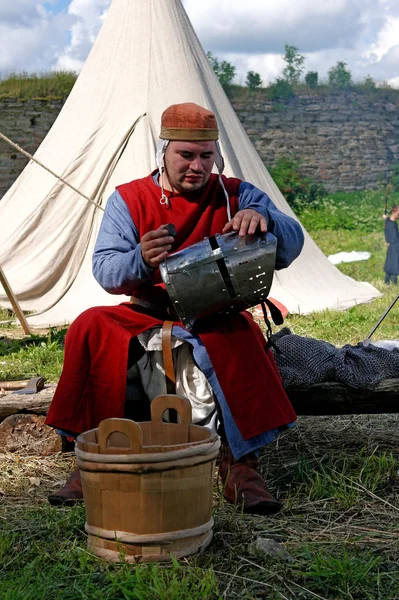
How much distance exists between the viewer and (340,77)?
15359 millimetres

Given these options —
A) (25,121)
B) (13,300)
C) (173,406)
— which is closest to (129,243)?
(173,406)

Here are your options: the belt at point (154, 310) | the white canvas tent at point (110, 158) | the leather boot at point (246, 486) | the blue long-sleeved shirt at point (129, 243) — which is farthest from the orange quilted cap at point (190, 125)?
the white canvas tent at point (110, 158)

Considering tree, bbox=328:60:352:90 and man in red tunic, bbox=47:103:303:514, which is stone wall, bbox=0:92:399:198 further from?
man in red tunic, bbox=47:103:303:514

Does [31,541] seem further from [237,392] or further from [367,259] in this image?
[367,259]

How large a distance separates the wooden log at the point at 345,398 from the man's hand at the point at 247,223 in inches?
25.4

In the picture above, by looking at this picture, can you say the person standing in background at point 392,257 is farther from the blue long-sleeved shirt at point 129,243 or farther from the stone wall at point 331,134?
the blue long-sleeved shirt at point 129,243

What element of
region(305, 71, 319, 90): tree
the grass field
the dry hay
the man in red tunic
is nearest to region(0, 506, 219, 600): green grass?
the grass field

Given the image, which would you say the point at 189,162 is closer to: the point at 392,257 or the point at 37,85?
the point at 392,257

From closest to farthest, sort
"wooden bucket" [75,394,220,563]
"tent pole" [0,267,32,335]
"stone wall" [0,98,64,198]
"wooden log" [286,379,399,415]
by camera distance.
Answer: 1. "wooden bucket" [75,394,220,563]
2. "wooden log" [286,379,399,415]
3. "tent pole" [0,267,32,335]
4. "stone wall" [0,98,64,198]

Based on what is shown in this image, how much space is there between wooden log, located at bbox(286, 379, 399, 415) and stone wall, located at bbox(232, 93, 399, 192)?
10925mm

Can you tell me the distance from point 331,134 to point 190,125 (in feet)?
38.6

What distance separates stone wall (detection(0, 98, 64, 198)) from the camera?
10531mm

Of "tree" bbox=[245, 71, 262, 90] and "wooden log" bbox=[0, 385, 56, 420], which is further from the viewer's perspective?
"tree" bbox=[245, 71, 262, 90]

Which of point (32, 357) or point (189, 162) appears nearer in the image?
point (189, 162)
